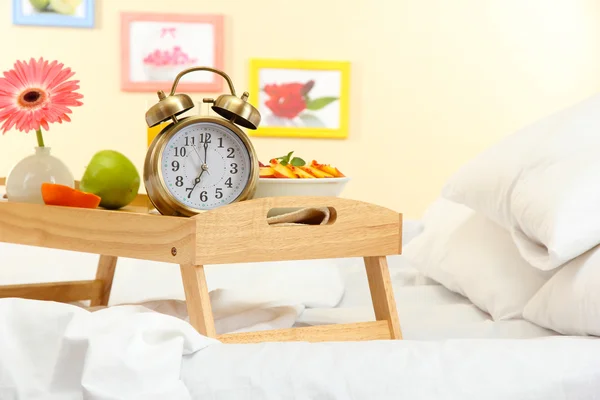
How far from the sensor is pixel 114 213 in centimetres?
130

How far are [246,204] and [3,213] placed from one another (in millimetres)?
498

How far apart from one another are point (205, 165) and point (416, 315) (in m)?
0.52

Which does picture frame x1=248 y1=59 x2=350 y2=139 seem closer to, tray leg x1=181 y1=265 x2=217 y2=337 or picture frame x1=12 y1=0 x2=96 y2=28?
picture frame x1=12 y1=0 x2=96 y2=28

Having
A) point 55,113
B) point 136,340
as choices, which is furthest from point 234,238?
point 55,113

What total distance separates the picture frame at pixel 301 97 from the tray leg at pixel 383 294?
Answer: 101 inches

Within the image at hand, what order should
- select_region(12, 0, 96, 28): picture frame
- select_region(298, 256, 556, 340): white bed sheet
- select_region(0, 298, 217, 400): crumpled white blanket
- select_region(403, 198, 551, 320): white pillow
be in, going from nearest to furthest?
select_region(0, 298, 217, 400): crumpled white blanket, select_region(298, 256, 556, 340): white bed sheet, select_region(403, 198, 551, 320): white pillow, select_region(12, 0, 96, 28): picture frame

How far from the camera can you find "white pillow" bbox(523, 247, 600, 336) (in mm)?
1253

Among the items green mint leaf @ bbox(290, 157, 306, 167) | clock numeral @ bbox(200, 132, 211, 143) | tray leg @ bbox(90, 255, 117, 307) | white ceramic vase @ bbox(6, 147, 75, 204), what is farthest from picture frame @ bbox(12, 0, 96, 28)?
clock numeral @ bbox(200, 132, 211, 143)

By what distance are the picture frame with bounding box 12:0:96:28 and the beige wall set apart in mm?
40

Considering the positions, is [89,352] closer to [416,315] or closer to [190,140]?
[190,140]

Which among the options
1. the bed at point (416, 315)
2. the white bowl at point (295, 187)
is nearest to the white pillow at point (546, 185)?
the bed at point (416, 315)

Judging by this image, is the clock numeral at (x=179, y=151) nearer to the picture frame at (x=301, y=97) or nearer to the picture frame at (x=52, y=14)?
the picture frame at (x=301, y=97)

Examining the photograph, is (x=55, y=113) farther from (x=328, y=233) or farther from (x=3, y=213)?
(x=328, y=233)

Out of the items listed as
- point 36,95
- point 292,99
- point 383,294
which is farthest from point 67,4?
point 383,294
